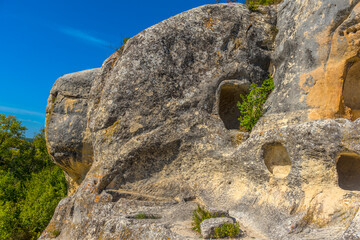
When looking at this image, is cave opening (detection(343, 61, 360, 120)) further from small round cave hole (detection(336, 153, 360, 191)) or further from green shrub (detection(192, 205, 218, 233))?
green shrub (detection(192, 205, 218, 233))

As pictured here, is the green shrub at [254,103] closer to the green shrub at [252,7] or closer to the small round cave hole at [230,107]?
the small round cave hole at [230,107]

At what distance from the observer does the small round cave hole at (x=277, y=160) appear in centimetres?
653

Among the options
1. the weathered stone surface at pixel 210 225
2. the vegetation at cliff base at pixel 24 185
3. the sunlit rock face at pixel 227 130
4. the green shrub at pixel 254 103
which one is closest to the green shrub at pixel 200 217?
the sunlit rock face at pixel 227 130

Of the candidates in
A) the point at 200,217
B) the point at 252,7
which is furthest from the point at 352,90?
the point at 200,217

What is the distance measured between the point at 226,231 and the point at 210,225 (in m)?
0.28

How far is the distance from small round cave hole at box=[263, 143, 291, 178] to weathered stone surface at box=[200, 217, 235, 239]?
1668 millimetres

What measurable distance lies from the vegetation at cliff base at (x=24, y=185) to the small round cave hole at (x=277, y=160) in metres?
10.8

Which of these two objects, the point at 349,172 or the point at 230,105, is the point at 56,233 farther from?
the point at 349,172

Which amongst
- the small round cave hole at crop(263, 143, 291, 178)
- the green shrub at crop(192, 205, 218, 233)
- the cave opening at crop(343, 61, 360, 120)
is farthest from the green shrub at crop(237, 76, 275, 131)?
the green shrub at crop(192, 205, 218, 233)

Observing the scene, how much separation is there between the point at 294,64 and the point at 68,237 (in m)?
6.79

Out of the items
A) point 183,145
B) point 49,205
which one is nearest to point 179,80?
point 183,145

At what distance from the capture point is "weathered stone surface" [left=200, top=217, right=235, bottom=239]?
528 cm

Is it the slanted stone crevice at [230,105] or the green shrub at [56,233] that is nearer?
the green shrub at [56,233]

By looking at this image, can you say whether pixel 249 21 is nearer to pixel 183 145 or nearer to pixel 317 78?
pixel 317 78
